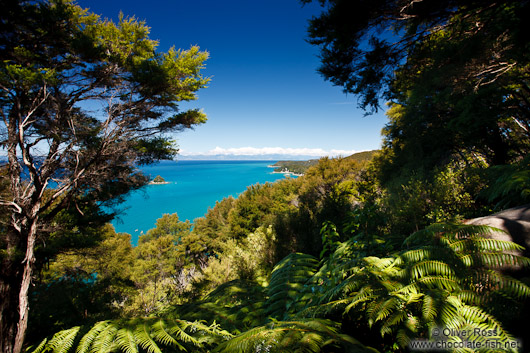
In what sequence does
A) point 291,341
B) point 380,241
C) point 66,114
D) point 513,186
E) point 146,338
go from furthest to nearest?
point 66,114 < point 513,186 < point 380,241 < point 146,338 < point 291,341

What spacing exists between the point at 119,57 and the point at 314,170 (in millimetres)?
22694

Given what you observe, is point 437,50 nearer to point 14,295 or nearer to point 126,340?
point 126,340

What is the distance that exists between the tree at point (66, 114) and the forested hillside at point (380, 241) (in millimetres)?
163

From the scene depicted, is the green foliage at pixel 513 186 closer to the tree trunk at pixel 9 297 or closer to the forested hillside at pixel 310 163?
the tree trunk at pixel 9 297

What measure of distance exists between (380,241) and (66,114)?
1024 centimetres

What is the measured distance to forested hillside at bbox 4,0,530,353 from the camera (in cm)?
111

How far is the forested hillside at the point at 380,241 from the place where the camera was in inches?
43.8

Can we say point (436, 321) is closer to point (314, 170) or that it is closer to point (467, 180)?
point (467, 180)

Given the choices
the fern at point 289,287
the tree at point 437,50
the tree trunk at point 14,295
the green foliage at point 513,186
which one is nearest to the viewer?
the fern at point 289,287

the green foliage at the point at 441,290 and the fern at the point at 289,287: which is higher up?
the green foliage at the point at 441,290

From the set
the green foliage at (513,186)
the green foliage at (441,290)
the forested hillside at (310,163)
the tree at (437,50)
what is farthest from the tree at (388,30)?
the forested hillside at (310,163)

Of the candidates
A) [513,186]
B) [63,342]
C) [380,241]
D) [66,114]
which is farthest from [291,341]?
[66,114]

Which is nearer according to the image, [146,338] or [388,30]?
[146,338]

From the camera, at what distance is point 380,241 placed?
259cm
